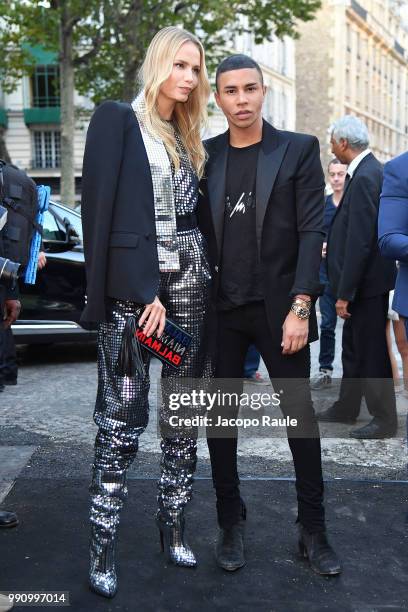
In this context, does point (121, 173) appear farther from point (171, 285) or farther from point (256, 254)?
point (256, 254)

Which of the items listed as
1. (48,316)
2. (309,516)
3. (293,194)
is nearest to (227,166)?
(293,194)

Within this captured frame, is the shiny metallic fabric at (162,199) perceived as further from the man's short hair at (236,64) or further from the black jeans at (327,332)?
the black jeans at (327,332)

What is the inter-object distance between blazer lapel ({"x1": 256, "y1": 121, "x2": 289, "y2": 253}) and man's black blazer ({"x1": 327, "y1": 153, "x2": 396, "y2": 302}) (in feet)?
7.00

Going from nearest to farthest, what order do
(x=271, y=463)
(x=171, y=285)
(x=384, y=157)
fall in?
(x=171, y=285) → (x=271, y=463) → (x=384, y=157)

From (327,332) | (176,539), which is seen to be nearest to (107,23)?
(327,332)

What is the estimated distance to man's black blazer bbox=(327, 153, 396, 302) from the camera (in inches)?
200

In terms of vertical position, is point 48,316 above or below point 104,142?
below

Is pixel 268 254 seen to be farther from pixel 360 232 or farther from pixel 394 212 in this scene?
pixel 360 232

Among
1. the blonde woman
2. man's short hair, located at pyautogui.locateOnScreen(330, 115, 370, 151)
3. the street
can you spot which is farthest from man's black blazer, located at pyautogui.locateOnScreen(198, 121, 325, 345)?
man's short hair, located at pyautogui.locateOnScreen(330, 115, 370, 151)

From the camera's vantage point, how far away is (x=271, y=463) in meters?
4.61

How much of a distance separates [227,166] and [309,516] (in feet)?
4.99

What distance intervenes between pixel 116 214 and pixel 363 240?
2685 mm

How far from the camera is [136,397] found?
9.57 ft

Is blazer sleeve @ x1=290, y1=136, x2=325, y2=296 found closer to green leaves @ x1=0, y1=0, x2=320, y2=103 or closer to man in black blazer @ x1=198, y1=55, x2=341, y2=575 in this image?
man in black blazer @ x1=198, y1=55, x2=341, y2=575
